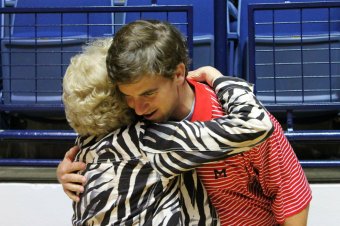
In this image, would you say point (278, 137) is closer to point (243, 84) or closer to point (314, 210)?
point (243, 84)

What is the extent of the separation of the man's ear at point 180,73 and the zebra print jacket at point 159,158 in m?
0.11

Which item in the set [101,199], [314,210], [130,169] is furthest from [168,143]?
[314,210]

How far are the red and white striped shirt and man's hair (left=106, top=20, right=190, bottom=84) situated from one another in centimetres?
20

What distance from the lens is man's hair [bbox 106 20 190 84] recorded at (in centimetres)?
137

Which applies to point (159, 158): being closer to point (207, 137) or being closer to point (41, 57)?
point (207, 137)

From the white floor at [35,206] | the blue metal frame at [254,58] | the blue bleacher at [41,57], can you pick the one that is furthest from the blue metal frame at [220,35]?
the white floor at [35,206]

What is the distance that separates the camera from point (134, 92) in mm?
1411

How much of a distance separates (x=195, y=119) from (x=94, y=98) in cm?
27

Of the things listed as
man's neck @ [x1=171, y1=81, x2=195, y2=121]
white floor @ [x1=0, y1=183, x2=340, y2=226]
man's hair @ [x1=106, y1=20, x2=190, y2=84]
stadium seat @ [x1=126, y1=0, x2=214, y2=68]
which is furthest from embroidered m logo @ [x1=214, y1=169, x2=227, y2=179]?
stadium seat @ [x1=126, y1=0, x2=214, y2=68]

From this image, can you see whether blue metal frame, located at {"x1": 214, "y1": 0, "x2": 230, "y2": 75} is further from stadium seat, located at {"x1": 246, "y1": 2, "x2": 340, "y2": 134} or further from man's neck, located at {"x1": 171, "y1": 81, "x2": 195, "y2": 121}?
man's neck, located at {"x1": 171, "y1": 81, "x2": 195, "y2": 121}

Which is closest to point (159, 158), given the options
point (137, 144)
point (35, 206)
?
point (137, 144)

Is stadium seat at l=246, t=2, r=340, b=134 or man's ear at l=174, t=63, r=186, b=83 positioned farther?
stadium seat at l=246, t=2, r=340, b=134

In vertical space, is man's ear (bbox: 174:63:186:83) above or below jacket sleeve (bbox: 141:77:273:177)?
above

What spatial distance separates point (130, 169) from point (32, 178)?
1.28 m
